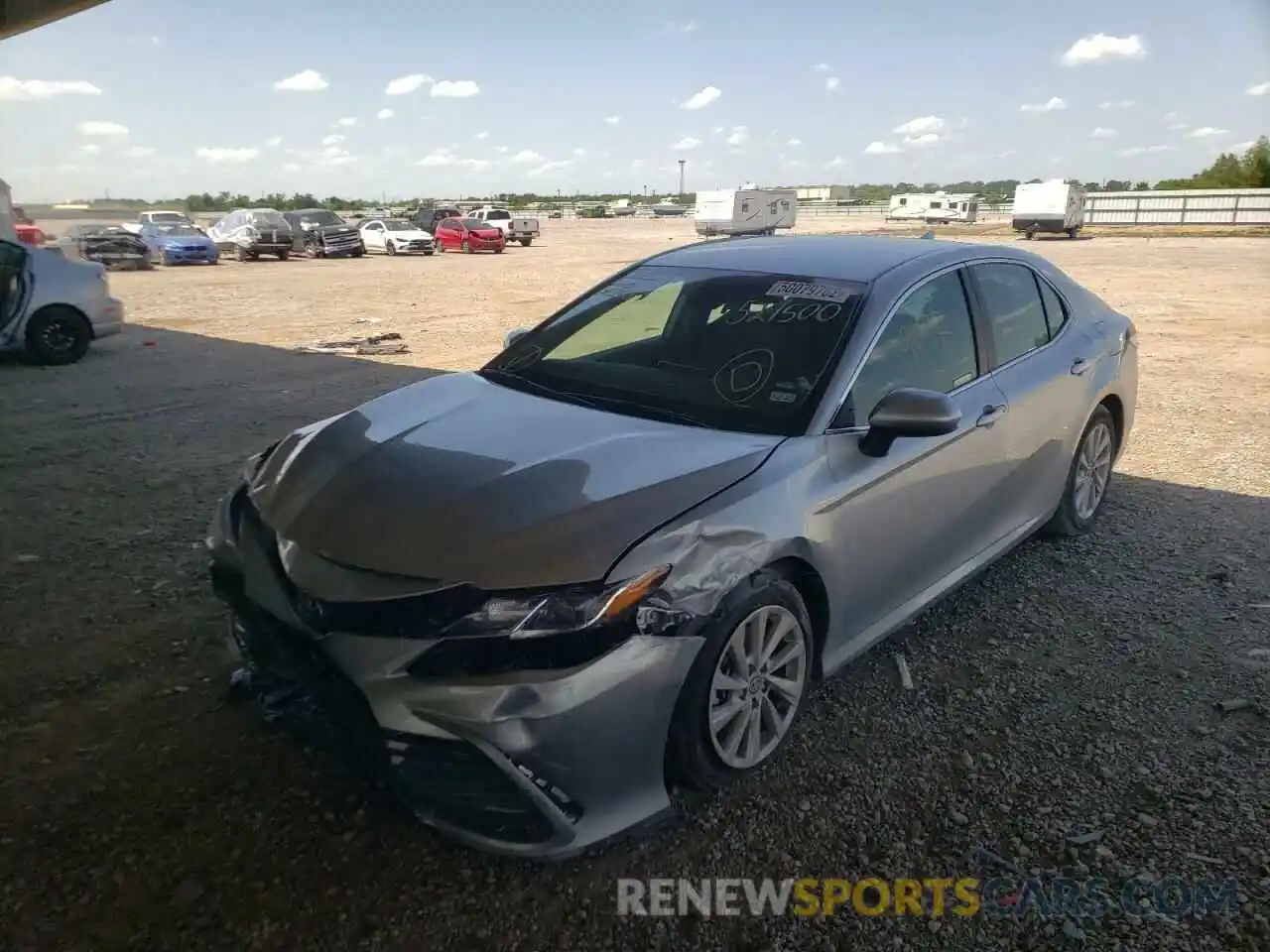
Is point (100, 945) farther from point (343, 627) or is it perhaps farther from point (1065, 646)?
point (1065, 646)

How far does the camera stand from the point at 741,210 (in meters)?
48.9

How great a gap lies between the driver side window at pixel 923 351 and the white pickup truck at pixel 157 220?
102ft

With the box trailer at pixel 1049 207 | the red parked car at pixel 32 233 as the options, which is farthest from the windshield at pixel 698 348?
the box trailer at pixel 1049 207

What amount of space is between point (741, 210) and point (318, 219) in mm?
24676

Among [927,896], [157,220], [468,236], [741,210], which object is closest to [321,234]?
[468,236]

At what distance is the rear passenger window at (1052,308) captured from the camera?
4371mm

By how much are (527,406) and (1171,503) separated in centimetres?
418

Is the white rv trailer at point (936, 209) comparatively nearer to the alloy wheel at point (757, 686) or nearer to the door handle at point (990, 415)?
the door handle at point (990, 415)

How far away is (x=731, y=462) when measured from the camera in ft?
9.00

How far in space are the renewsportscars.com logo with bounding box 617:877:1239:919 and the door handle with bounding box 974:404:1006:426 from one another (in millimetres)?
1753

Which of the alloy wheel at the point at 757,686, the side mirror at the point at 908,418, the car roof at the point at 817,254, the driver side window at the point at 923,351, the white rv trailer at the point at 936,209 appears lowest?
the alloy wheel at the point at 757,686

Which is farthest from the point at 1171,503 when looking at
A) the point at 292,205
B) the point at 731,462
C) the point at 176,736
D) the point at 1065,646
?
the point at 292,205

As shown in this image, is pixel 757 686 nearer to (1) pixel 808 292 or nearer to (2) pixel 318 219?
(1) pixel 808 292

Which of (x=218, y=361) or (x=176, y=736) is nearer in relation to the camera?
(x=176, y=736)
